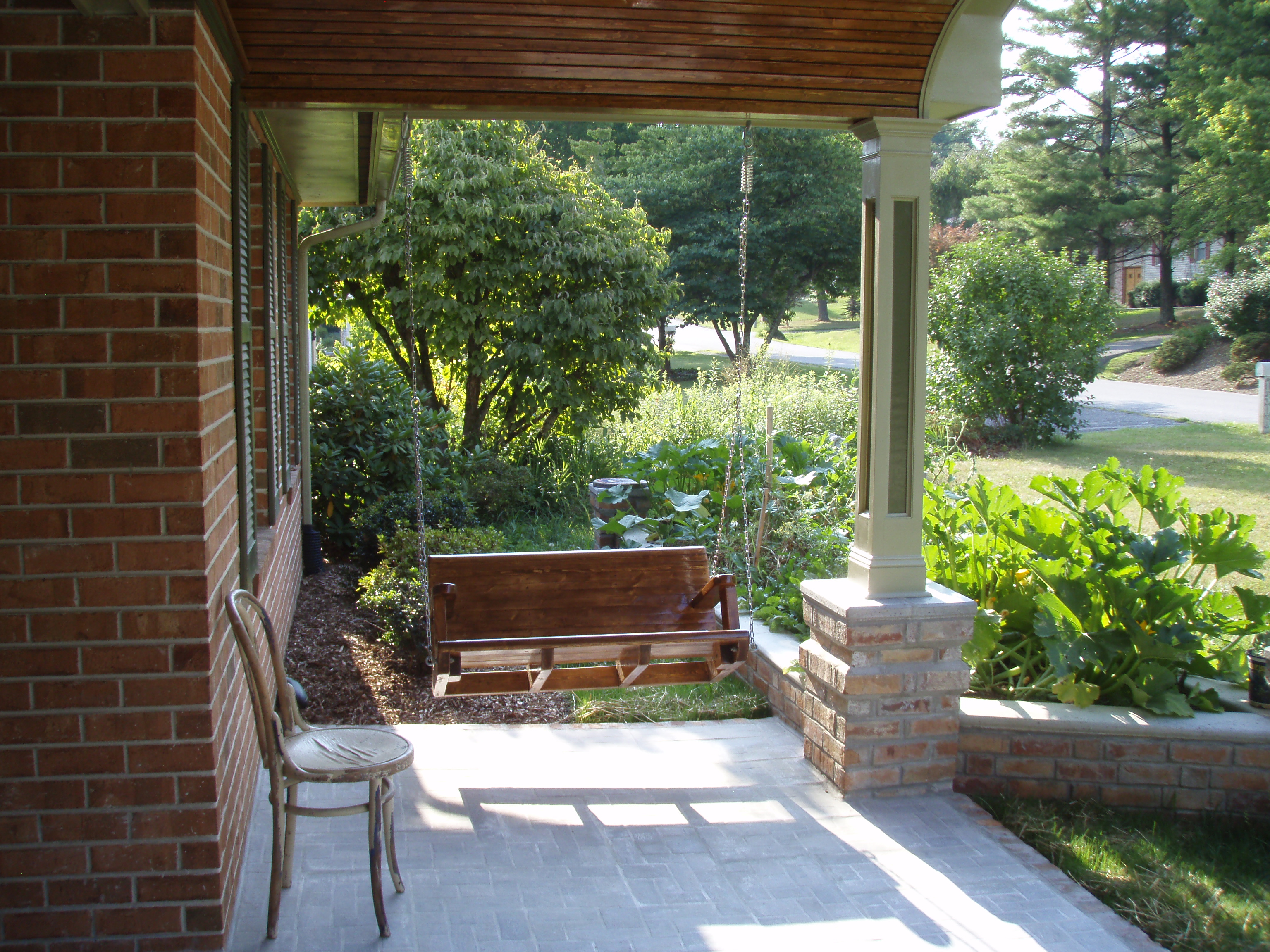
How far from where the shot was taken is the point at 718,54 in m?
3.58

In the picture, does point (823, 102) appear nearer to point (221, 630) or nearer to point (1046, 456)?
point (221, 630)

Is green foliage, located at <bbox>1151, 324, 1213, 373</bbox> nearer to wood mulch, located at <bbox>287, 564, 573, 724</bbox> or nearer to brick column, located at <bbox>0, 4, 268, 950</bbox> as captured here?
wood mulch, located at <bbox>287, 564, 573, 724</bbox>

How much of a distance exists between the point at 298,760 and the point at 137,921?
0.55 meters

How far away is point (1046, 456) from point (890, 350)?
11.0m

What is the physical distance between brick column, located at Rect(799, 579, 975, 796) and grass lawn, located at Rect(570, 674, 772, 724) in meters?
0.98

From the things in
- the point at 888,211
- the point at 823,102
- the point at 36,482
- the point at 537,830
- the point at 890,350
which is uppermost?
the point at 823,102

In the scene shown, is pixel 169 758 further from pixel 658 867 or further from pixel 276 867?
pixel 658 867

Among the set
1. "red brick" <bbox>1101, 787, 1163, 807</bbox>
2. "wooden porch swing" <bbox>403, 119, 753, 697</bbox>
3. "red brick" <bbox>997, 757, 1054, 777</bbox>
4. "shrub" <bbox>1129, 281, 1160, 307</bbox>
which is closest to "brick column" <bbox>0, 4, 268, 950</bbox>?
"wooden porch swing" <bbox>403, 119, 753, 697</bbox>

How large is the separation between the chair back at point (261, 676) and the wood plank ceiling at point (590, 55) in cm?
171

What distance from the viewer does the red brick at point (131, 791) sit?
2.71 metres

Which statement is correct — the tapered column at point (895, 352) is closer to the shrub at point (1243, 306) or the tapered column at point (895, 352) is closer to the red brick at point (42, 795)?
the red brick at point (42, 795)

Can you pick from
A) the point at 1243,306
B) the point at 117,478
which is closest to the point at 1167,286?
the point at 1243,306

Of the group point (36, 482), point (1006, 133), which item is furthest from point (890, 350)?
point (1006, 133)

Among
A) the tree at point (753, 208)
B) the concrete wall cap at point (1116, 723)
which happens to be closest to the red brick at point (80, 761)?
the concrete wall cap at point (1116, 723)
